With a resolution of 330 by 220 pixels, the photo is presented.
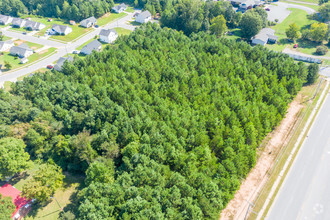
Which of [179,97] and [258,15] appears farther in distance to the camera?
[258,15]

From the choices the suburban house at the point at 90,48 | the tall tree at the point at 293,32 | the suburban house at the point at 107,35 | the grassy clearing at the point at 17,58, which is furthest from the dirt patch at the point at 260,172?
the grassy clearing at the point at 17,58

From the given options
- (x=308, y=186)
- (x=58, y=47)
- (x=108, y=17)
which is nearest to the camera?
(x=308, y=186)

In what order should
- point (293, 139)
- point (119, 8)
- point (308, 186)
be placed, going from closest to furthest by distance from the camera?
1. point (308, 186)
2. point (293, 139)
3. point (119, 8)

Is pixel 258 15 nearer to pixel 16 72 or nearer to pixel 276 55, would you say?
pixel 276 55

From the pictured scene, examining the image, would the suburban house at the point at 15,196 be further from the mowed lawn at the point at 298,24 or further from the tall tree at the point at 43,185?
the mowed lawn at the point at 298,24

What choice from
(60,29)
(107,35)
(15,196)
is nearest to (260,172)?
(15,196)

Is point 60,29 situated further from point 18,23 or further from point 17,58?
point 17,58

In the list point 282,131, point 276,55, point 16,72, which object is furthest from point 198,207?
point 16,72
